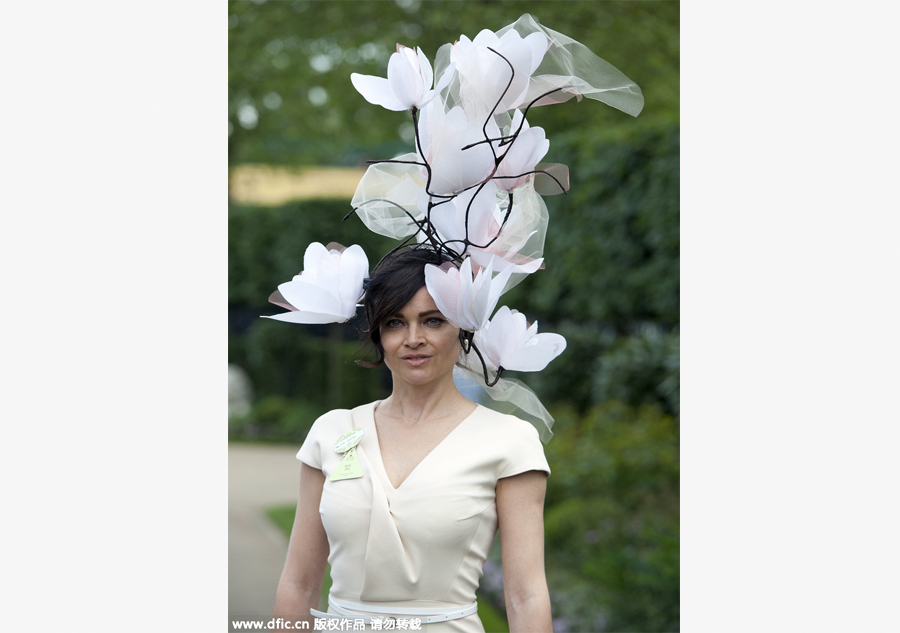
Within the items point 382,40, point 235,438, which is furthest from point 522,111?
point 235,438

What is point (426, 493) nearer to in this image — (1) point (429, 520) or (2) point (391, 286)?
(1) point (429, 520)

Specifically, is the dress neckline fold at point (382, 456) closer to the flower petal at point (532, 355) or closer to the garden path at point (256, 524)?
the flower petal at point (532, 355)

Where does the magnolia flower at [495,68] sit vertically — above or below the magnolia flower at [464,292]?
above

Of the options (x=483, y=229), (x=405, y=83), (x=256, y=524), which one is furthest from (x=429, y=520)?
(x=256, y=524)

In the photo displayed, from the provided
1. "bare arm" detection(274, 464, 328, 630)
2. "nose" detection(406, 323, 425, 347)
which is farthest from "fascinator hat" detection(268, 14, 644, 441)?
"bare arm" detection(274, 464, 328, 630)

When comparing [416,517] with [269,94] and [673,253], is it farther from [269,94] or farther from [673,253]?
[269,94]

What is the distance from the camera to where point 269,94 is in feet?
32.4

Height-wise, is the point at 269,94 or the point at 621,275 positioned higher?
the point at 269,94

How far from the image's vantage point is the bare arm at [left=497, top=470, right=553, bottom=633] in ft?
7.11

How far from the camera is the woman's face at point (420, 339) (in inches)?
88.0

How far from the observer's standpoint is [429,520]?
85.0 inches

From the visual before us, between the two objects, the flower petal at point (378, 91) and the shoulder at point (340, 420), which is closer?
the flower petal at point (378, 91)

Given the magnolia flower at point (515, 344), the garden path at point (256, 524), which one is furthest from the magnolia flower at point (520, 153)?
the garden path at point (256, 524)

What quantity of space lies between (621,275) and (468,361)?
179 inches
